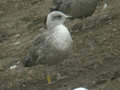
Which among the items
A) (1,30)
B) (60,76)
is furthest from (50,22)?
(1,30)

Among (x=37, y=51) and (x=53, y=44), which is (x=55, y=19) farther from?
(x=37, y=51)

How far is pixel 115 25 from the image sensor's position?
25.9 ft

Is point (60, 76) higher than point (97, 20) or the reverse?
the reverse

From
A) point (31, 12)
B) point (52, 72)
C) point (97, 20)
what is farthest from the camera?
point (31, 12)

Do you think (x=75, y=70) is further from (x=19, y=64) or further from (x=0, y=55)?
(x=0, y=55)

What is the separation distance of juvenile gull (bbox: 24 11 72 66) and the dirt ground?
1.91 feet

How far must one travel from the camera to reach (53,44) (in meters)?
5.79

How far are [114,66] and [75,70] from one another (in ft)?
2.81

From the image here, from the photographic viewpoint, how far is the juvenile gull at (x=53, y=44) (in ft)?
18.9

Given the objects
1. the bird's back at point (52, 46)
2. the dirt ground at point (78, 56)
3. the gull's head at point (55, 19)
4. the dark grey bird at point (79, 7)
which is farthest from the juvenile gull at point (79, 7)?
the bird's back at point (52, 46)

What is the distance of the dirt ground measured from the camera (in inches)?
243

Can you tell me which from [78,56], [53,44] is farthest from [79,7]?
[53,44]

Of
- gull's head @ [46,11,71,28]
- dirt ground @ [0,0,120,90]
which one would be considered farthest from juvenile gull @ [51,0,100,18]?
gull's head @ [46,11,71,28]

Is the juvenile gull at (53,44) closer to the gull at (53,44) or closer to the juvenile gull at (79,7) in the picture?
the gull at (53,44)
